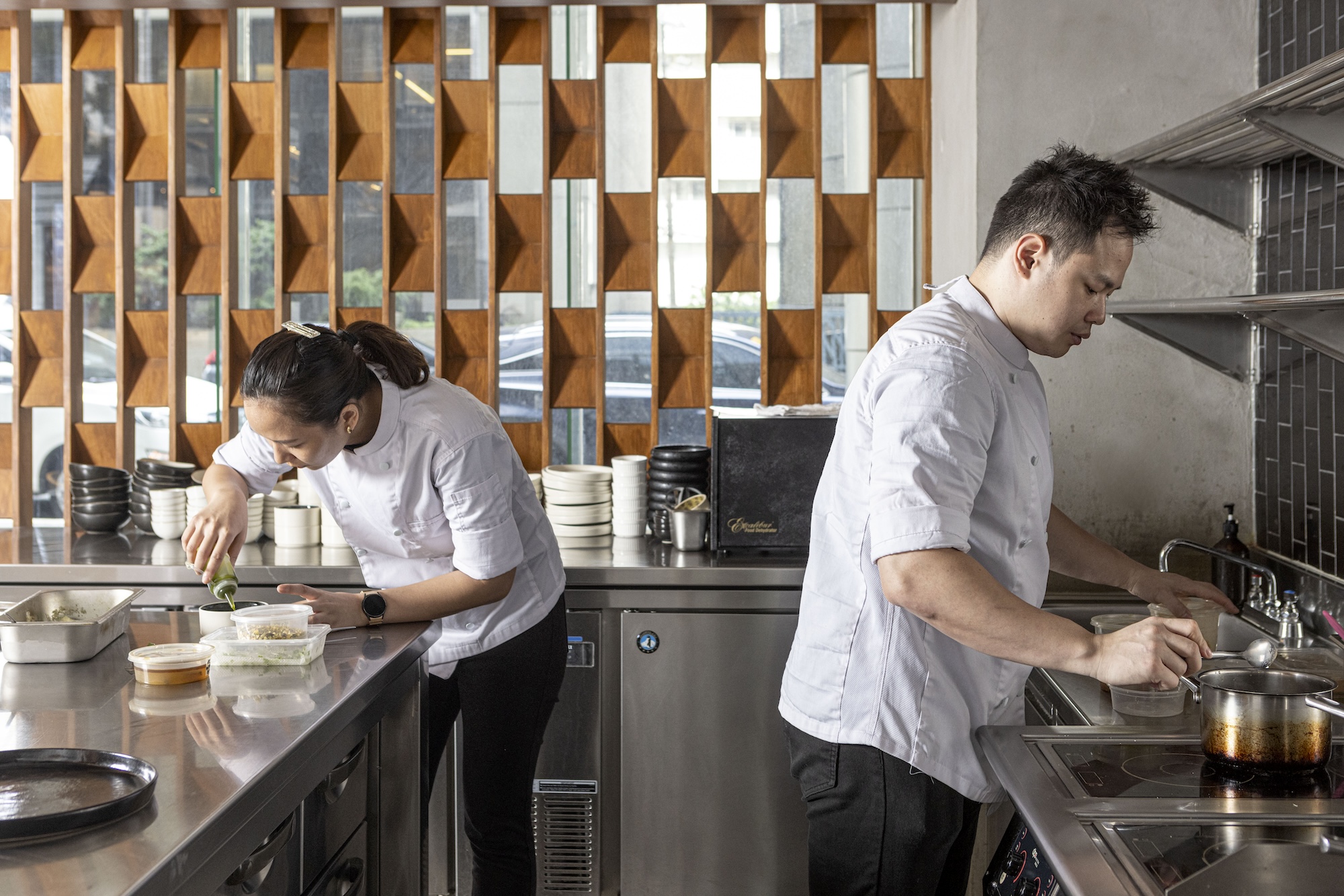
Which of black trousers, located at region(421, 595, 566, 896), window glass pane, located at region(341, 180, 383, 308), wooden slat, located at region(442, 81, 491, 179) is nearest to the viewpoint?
black trousers, located at region(421, 595, 566, 896)

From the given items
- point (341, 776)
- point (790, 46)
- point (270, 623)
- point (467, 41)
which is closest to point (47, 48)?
point (467, 41)

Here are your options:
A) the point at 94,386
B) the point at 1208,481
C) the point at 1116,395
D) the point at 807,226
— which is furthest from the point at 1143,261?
the point at 94,386

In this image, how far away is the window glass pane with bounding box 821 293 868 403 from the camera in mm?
3914

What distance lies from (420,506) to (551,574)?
36cm

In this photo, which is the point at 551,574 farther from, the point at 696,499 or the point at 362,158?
the point at 362,158

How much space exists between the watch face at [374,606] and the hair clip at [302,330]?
492 millimetres

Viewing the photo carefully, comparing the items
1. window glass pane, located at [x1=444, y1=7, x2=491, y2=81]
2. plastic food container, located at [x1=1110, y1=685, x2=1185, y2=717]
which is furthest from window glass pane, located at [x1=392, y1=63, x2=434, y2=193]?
plastic food container, located at [x1=1110, y1=685, x2=1185, y2=717]

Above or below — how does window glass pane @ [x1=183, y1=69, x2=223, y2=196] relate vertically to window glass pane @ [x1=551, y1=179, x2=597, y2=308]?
above

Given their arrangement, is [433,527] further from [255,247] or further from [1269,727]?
[255,247]

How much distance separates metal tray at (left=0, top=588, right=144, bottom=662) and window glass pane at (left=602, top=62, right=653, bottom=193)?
2.37 metres

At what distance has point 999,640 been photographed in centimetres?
161

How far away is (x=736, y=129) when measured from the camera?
3.78m

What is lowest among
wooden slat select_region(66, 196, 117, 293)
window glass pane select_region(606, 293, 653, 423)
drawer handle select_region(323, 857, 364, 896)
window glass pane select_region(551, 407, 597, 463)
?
drawer handle select_region(323, 857, 364, 896)

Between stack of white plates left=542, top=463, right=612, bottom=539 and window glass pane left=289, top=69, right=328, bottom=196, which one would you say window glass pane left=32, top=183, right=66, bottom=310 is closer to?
window glass pane left=289, top=69, right=328, bottom=196
